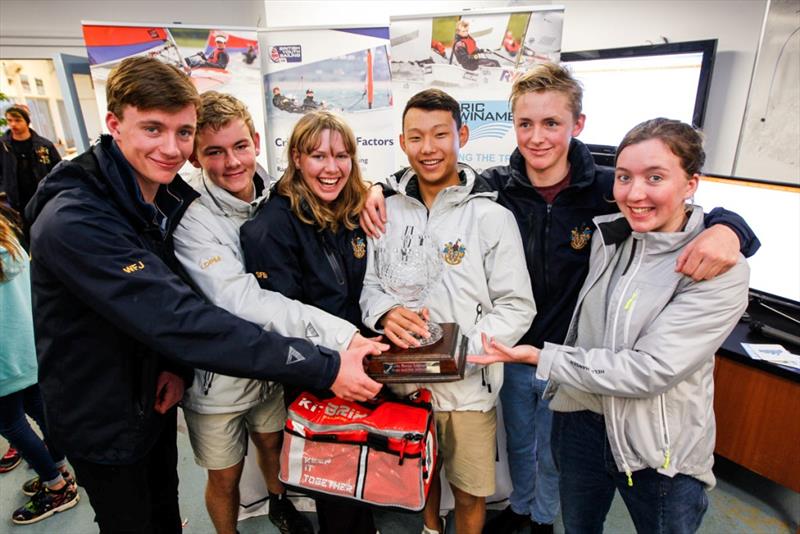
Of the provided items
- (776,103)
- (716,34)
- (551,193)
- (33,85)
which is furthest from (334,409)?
(33,85)

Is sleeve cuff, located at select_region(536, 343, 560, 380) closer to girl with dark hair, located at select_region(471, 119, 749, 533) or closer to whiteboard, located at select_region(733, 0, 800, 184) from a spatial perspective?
girl with dark hair, located at select_region(471, 119, 749, 533)

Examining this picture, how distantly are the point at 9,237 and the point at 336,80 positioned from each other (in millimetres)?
2325

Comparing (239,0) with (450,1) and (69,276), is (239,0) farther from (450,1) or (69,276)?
(69,276)

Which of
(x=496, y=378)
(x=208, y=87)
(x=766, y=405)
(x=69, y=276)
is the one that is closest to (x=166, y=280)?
(x=69, y=276)

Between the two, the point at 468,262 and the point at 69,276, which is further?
the point at 468,262

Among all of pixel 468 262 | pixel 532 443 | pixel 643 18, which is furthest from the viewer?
pixel 643 18

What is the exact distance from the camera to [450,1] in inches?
175

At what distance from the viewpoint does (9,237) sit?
6.09 ft

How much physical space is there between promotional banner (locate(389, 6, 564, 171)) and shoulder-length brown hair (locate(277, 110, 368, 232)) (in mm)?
1688

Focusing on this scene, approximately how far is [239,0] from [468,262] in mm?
6280

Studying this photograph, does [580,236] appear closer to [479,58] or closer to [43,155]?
[479,58]

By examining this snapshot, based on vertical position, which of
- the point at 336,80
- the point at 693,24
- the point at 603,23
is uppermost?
the point at 603,23

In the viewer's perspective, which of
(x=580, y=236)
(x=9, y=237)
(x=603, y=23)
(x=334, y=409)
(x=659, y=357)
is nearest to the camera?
(x=659, y=357)

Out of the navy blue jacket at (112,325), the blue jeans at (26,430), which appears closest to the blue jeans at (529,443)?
the navy blue jacket at (112,325)
